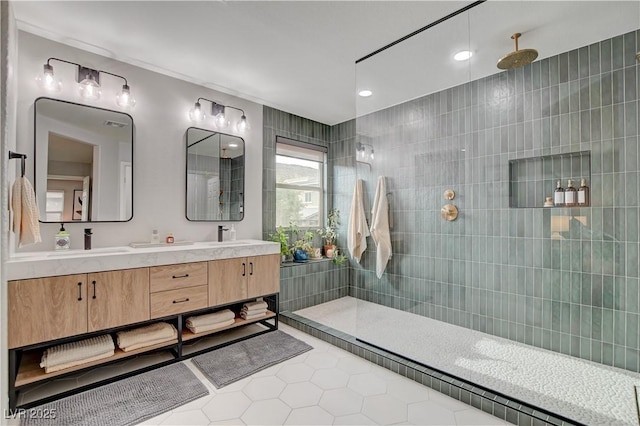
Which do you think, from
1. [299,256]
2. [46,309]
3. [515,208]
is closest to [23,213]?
[46,309]

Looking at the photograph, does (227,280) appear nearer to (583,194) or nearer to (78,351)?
(78,351)

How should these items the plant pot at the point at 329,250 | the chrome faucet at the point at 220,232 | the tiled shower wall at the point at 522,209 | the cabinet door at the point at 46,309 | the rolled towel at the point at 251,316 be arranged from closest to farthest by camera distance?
the cabinet door at the point at 46,309 < the tiled shower wall at the point at 522,209 < the rolled towel at the point at 251,316 < the chrome faucet at the point at 220,232 < the plant pot at the point at 329,250

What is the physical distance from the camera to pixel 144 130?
274cm

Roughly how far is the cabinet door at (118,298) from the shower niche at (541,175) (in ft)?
10.5

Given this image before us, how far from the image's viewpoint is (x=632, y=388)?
1980mm

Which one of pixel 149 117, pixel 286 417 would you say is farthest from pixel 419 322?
pixel 149 117

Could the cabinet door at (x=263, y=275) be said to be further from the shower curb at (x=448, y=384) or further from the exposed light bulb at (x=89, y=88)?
the exposed light bulb at (x=89, y=88)

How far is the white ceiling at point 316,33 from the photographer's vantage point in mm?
2023

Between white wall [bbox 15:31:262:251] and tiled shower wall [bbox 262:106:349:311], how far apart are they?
590mm

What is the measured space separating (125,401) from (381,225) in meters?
2.77

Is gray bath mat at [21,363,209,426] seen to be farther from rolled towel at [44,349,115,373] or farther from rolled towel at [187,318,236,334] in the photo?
rolled towel at [187,318,236,334]

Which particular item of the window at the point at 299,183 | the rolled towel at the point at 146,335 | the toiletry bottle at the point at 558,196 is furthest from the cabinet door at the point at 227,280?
the toiletry bottle at the point at 558,196

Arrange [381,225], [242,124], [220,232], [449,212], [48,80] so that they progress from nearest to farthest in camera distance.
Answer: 1. [48,80]
2. [449,212]
3. [220,232]
4. [242,124]
5. [381,225]

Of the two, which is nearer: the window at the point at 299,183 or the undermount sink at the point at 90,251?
the undermount sink at the point at 90,251
